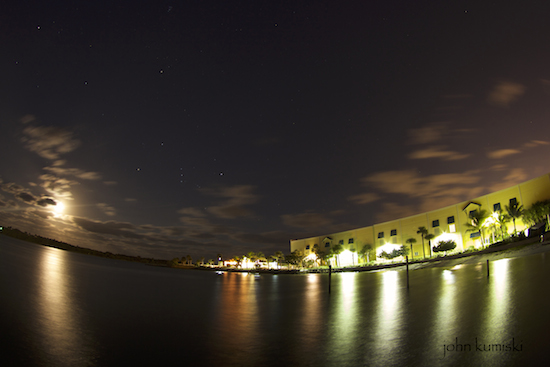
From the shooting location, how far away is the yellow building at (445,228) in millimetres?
63156

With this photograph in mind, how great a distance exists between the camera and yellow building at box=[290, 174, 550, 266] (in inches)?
→ 2486

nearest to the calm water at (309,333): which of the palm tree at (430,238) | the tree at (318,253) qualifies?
the palm tree at (430,238)

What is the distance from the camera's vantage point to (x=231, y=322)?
24859 mm

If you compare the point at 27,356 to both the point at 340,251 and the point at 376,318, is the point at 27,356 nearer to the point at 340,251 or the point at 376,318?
the point at 376,318

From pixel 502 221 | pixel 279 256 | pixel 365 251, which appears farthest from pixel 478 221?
pixel 279 256

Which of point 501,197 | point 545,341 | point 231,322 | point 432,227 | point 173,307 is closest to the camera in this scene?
point 545,341

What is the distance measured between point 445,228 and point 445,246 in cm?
732

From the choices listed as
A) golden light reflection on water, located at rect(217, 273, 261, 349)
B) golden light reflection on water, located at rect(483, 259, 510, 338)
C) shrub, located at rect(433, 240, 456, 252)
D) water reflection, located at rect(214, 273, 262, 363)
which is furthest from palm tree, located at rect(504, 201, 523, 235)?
water reflection, located at rect(214, 273, 262, 363)

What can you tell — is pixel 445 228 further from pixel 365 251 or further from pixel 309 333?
pixel 309 333

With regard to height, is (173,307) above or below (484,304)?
below

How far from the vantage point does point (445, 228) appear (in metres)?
81.0

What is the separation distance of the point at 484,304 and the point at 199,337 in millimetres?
17318

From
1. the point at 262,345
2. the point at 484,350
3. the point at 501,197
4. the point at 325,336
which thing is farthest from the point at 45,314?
the point at 501,197

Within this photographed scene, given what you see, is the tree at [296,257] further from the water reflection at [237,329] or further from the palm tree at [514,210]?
the water reflection at [237,329]
